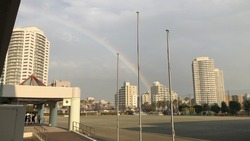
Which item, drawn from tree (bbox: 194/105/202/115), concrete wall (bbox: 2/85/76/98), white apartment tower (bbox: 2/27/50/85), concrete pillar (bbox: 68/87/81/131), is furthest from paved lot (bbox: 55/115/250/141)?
tree (bbox: 194/105/202/115)

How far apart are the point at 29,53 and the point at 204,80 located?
9684cm

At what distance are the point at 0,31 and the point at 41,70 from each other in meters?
75.1

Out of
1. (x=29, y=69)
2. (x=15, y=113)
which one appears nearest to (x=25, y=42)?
(x=29, y=69)

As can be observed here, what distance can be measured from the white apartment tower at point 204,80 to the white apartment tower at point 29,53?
83.9 meters

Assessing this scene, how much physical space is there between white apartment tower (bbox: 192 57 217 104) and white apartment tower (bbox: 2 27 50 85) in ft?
275

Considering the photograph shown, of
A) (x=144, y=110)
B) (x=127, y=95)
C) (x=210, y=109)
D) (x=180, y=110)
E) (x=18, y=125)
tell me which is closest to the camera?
(x=18, y=125)

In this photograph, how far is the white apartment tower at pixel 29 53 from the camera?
74812 millimetres

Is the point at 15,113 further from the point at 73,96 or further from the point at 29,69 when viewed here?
the point at 29,69

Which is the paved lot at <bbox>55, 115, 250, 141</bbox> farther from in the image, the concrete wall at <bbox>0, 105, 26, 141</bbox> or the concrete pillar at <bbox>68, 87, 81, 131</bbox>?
the concrete wall at <bbox>0, 105, 26, 141</bbox>

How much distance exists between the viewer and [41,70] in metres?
79.1

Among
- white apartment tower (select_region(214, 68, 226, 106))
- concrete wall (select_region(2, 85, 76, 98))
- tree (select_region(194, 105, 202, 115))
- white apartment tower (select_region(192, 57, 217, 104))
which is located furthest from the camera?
white apartment tower (select_region(214, 68, 226, 106))

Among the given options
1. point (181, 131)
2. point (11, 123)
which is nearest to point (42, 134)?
point (11, 123)

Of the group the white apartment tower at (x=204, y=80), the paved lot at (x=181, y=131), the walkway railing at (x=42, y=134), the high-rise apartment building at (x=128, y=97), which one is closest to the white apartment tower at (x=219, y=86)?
the white apartment tower at (x=204, y=80)

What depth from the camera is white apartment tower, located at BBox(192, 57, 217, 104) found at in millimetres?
133000
